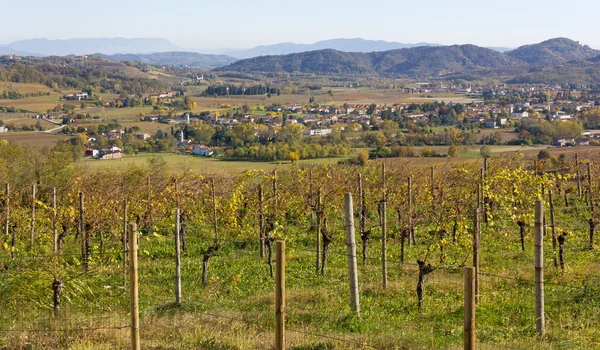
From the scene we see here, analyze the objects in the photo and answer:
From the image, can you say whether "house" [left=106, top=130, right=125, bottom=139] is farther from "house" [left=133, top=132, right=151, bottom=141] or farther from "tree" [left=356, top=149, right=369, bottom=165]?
"tree" [left=356, top=149, right=369, bottom=165]

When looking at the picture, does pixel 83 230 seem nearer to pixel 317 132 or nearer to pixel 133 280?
pixel 133 280

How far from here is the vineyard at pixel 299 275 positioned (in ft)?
21.1

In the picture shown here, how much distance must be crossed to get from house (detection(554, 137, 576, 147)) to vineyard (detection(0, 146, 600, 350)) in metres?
31.8

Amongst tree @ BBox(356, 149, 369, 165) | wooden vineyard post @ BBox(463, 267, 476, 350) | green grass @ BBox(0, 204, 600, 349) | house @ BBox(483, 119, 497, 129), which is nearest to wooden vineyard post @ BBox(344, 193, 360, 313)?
green grass @ BBox(0, 204, 600, 349)

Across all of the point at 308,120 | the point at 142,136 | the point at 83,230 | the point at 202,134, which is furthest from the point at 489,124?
the point at 83,230

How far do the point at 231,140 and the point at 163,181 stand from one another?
3608cm

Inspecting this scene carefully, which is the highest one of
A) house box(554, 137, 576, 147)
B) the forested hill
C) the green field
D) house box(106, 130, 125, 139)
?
the forested hill

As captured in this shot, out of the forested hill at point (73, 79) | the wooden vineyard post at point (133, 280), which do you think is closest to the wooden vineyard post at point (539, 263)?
the wooden vineyard post at point (133, 280)

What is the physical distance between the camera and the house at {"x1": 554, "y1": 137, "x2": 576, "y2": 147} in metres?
Answer: 46.4

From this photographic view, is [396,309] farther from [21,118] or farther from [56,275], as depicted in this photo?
[21,118]

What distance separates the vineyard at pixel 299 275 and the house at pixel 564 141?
31849mm

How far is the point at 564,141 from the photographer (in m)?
47.7

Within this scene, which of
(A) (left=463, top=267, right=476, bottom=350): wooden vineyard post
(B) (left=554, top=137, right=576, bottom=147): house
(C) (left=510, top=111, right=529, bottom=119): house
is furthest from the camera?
(C) (left=510, top=111, right=529, bottom=119): house

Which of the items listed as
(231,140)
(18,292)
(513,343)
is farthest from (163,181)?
(231,140)
